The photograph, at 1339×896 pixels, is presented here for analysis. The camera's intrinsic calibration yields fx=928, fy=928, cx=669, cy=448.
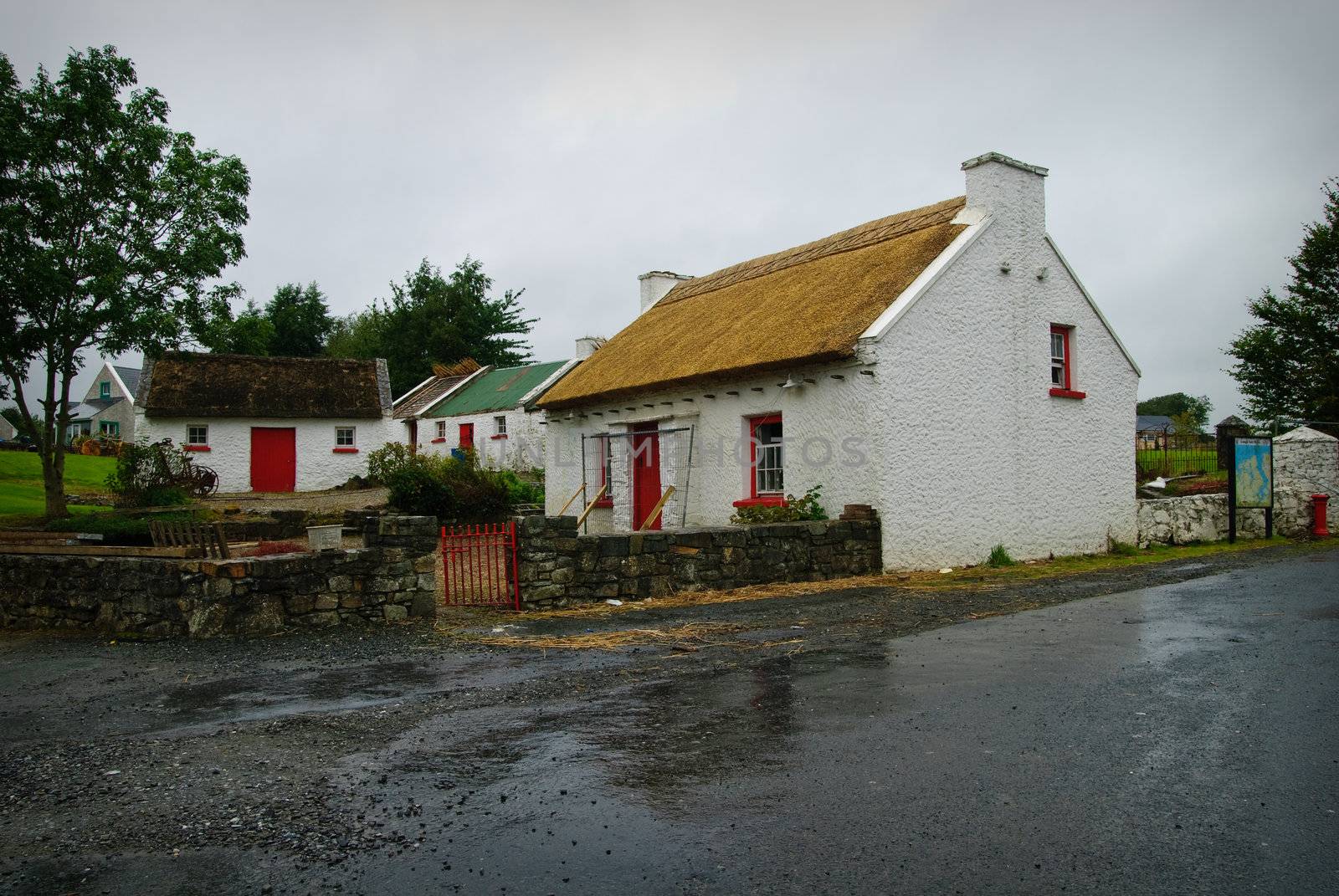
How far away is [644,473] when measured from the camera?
19078 mm

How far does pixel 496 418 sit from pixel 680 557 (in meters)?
25.0

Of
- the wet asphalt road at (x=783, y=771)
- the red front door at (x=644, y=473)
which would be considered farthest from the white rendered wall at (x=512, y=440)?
the wet asphalt road at (x=783, y=771)

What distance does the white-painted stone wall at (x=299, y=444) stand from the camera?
3200 cm

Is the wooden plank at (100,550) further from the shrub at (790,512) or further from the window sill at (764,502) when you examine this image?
the window sill at (764,502)

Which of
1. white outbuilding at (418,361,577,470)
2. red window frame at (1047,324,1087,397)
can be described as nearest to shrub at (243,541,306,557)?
red window frame at (1047,324,1087,397)

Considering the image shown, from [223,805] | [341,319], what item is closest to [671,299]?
[223,805]

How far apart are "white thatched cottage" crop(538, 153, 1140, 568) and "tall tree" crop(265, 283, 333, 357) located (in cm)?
4641

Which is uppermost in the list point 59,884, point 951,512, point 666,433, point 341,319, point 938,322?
point 341,319

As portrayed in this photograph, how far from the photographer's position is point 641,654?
334 inches

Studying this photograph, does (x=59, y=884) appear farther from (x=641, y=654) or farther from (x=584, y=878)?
(x=641, y=654)

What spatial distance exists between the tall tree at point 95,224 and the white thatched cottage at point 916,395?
830 cm

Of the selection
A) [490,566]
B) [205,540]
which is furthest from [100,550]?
[490,566]

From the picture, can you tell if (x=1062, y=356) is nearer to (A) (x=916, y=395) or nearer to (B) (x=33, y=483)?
(A) (x=916, y=395)

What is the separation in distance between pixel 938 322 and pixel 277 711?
11.5 metres
